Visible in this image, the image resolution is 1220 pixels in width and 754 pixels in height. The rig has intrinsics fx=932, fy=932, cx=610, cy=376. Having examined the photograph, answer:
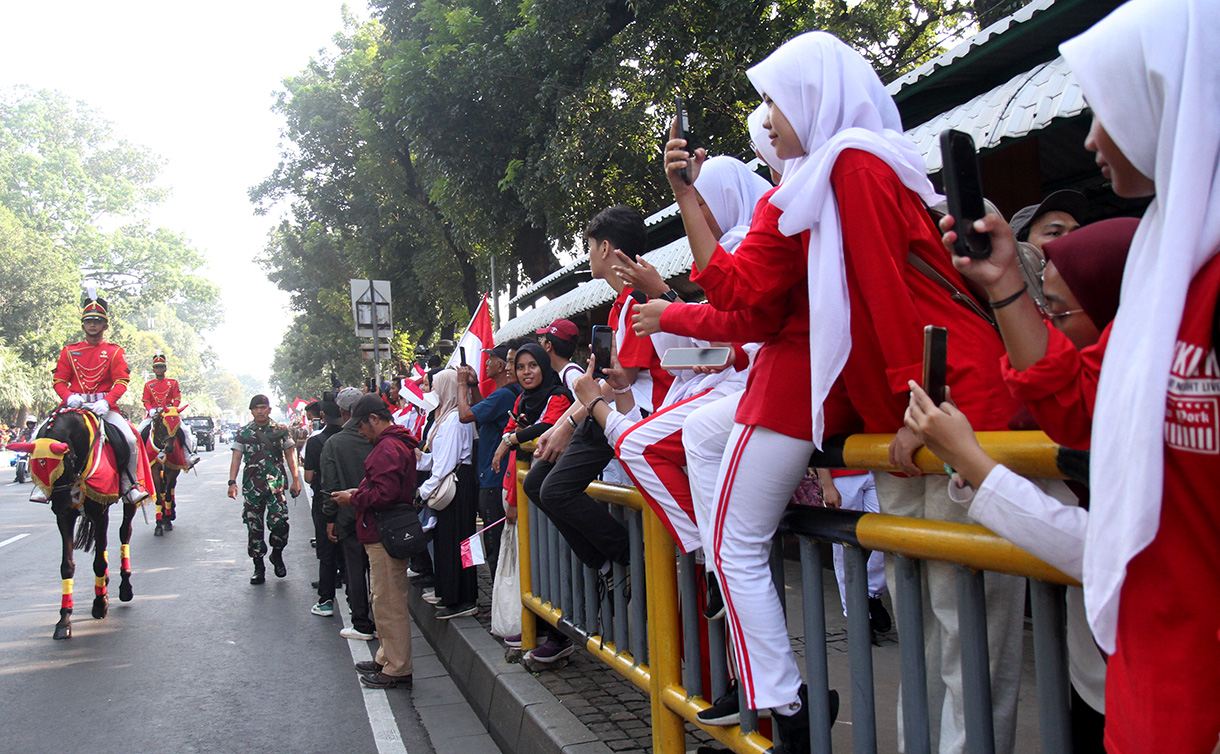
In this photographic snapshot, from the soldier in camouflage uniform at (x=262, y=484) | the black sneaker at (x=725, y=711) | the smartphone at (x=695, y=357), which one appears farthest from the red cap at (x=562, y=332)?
the soldier in camouflage uniform at (x=262, y=484)

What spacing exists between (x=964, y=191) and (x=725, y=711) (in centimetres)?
182

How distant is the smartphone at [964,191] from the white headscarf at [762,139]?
1142 millimetres

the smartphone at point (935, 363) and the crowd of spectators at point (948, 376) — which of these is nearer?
the crowd of spectators at point (948, 376)

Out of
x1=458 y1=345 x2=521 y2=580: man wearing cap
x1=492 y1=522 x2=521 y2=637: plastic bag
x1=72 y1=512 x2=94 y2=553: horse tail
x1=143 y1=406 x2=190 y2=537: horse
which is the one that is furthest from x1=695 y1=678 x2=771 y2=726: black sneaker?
x1=143 y1=406 x2=190 y2=537: horse

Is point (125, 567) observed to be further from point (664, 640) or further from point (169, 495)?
point (664, 640)

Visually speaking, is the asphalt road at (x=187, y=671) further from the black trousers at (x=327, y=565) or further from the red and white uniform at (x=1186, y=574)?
the red and white uniform at (x=1186, y=574)

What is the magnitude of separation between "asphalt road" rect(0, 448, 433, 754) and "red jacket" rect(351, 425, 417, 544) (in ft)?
3.39

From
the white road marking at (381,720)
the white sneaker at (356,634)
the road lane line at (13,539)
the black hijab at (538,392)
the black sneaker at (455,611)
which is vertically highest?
the black hijab at (538,392)

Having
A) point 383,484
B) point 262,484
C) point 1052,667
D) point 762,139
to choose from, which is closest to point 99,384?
point 262,484

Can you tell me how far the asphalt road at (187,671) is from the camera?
16.1ft

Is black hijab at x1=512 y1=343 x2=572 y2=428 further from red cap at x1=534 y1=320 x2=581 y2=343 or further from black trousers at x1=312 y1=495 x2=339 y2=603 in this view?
black trousers at x1=312 y1=495 x2=339 y2=603

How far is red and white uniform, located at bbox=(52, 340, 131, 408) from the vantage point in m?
9.09

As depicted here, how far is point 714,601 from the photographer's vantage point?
2814 millimetres

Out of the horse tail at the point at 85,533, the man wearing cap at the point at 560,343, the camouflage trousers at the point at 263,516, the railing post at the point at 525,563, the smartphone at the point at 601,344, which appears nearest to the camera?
the smartphone at the point at 601,344
